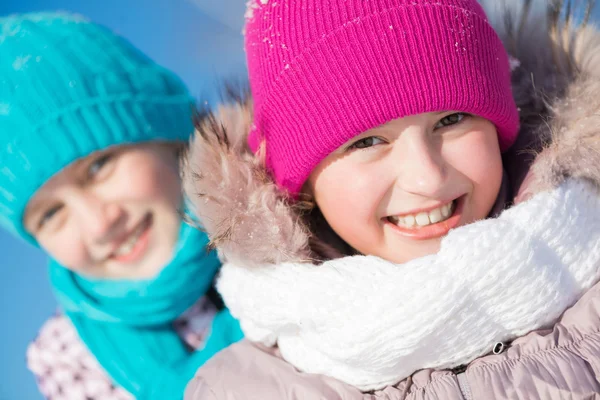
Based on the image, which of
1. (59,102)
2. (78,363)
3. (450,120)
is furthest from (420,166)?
(78,363)

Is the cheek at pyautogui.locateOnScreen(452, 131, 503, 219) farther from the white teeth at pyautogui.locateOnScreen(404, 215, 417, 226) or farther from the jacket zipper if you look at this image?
the jacket zipper

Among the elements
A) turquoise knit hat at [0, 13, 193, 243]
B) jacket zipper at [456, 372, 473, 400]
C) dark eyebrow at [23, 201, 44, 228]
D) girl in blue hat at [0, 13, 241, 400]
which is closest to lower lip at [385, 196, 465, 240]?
jacket zipper at [456, 372, 473, 400]

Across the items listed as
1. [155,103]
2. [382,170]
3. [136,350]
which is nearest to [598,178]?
[382,170]

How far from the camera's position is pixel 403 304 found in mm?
916

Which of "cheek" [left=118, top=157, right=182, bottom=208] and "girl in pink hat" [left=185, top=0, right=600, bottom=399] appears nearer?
"girl in pink hat" [left=185, top=0, right=600, bottom=399]

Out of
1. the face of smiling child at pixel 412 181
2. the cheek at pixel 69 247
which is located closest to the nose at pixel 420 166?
the face of smiling child at pixel 412 181

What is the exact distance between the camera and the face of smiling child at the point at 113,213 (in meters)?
1.30

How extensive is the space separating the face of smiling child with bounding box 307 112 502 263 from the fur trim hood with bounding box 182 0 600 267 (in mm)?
96

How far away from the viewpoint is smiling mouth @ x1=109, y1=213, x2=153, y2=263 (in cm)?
136

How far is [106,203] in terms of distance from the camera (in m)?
1.31

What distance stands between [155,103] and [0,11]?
1.03 metres

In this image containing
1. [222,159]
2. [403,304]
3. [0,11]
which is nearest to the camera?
[403,304]

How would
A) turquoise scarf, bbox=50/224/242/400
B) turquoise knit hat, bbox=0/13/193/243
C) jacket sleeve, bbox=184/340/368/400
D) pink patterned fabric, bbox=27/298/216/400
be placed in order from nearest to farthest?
jacket sleeve, bbox=184/340/368/400 < turquoise knit hat, bbox=0/13/193/243 < turquoise scarf, bbox=50/224/242/400 < pink patterned fabric, bbox=27/298/216/400

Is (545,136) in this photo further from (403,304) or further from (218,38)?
(218,38)
